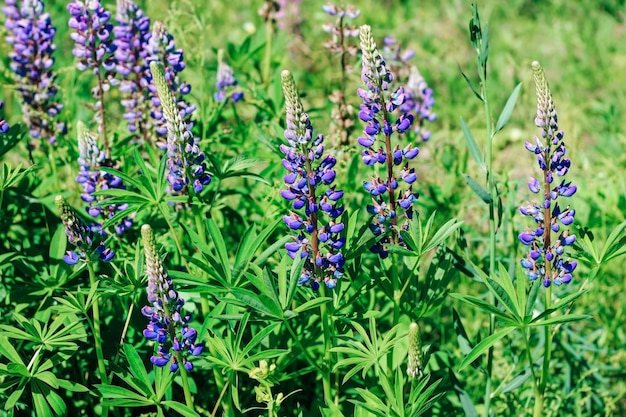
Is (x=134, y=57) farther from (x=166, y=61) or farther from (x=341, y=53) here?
(x=341, y=53)

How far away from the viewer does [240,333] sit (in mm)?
2389

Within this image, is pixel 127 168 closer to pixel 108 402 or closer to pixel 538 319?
pixel 108 402

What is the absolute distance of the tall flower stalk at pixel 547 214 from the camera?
2330 millimetres

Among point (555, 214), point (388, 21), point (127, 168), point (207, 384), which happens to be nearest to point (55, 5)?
point (388, 21)

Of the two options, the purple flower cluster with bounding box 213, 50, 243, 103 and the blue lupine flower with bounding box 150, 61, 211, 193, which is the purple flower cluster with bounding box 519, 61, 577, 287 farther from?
the purple flower cluster with bounding box 213, 50, 243, 103

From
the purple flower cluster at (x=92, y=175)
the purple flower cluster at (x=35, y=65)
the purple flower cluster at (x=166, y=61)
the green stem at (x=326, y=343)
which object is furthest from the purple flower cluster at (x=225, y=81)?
the green stem at (x=326, y=343)

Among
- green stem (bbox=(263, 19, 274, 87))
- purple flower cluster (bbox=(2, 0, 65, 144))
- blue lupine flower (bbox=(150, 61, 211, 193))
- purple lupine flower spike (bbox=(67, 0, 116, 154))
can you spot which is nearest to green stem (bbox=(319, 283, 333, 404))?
blue lupine flower (bbox=(150, 61, 211, 193))

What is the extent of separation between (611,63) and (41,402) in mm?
4868

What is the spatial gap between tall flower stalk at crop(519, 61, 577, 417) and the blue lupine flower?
1.05 m

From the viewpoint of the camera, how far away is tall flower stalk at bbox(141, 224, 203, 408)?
A: 2.22 metres

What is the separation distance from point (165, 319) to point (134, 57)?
4.32 ft

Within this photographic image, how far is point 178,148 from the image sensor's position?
2523 mm

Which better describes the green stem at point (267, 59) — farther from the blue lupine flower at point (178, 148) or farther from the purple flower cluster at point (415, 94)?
the blue lupine flower at point (178, 148)

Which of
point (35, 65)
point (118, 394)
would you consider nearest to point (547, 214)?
point (118, 394)
